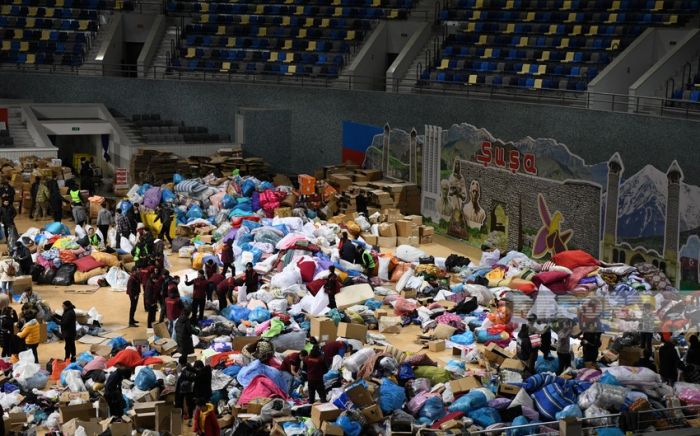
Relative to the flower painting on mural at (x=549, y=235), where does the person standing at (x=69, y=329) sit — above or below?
below

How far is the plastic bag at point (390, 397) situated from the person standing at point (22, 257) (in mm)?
8632

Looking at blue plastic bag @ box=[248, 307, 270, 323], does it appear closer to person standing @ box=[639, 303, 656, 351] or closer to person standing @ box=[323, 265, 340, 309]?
person standing @ box=[323, 265, 340, 309]

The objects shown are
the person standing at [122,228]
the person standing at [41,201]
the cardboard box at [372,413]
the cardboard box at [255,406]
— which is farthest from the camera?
the person standing at [41,201]

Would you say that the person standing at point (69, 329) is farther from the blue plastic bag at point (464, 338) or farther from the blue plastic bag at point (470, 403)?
the blue plastic bag at point (464, 338)

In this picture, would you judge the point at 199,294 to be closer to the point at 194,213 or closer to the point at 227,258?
the point at 227,258

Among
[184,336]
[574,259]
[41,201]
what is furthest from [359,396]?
[41,201]

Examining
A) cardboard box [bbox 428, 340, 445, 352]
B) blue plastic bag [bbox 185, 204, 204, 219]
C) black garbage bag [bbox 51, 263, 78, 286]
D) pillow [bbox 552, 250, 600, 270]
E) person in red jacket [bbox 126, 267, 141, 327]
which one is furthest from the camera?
blue plastic bag [bbox 185, 204, 204, 219]

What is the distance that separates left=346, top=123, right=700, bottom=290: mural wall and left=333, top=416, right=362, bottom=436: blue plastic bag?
7.59m

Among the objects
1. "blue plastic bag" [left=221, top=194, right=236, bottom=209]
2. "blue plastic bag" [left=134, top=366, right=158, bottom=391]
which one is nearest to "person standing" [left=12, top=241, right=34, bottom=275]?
"blue plastic bag" [left=221, top=194, right=236, bottom=209]

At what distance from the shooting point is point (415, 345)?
49.5 feet

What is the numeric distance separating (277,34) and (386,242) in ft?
39.7

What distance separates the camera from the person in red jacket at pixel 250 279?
16.6m

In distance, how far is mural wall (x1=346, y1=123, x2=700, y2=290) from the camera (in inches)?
645

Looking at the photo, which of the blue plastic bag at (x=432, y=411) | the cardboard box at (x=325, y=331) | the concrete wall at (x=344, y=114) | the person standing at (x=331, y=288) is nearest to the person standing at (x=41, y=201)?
the concrete wall at (x=344, y=114)
